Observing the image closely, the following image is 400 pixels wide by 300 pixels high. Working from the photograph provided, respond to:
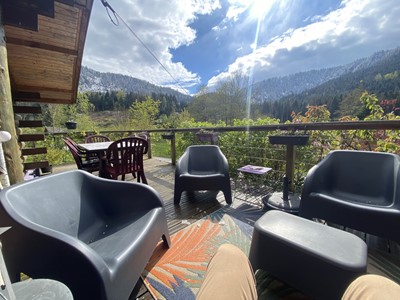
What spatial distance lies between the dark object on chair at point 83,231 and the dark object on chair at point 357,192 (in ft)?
4.75

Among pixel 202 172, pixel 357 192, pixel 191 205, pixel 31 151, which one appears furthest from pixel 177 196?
pixel 31 151

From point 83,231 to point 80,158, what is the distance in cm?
230

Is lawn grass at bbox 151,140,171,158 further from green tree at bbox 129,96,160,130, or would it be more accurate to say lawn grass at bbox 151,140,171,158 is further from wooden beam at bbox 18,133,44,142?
wooden beam at bbox 18,133,44,142

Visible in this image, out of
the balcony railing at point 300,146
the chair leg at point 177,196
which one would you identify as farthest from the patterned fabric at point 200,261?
the balcony railing at point 300,146

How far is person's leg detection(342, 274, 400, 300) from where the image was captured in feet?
2.01

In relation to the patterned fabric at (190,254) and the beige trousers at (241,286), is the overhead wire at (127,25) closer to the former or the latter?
the patterned fabric at (190,254)

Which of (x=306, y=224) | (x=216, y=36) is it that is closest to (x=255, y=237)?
(x=306, y=224)

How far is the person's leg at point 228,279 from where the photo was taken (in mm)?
607

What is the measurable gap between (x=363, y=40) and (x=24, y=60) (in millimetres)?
17511

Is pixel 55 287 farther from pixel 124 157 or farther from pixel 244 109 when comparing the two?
pixel 244 109

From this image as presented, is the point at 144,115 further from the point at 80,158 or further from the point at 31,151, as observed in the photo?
the point at 80,158

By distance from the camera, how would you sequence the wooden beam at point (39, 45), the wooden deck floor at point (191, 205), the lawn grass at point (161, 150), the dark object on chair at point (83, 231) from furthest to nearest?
the lawn grass at point (161, 150), the wooden beam at point (39, 45), the wooden deck floor at point (191, 205), the dark object on chair at point (83, 231)

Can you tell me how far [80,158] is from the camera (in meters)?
3.29

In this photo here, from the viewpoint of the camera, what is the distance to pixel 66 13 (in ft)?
7.50
